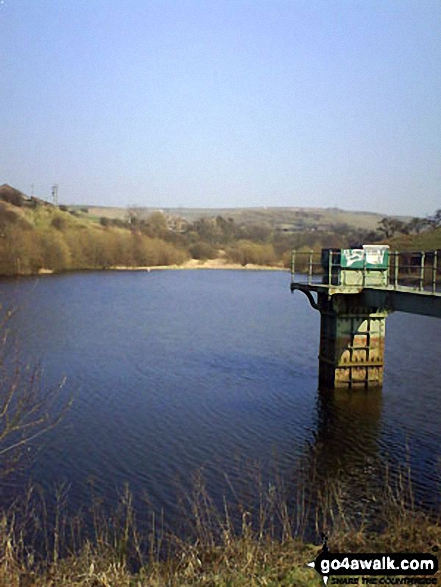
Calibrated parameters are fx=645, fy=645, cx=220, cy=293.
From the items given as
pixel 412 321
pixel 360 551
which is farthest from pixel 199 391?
pixel 412 321

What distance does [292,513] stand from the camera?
1366 cm

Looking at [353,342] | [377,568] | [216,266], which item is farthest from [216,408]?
[216,266]

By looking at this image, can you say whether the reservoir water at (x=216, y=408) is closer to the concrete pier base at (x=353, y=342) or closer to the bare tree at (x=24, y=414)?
the bare tree at (x=24, y=414)

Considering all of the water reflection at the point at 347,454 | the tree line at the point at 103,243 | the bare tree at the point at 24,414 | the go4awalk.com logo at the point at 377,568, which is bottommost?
the water reflection at the point at 347,454

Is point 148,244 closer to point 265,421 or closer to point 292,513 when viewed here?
point 265,421

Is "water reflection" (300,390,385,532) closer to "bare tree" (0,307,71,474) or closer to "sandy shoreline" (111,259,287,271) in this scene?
"bare tree" (0,307,71,474)

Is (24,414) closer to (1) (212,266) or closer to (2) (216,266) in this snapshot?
(1) (212,266)

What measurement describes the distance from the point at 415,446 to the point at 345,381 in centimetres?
591

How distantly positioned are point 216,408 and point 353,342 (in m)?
5.77

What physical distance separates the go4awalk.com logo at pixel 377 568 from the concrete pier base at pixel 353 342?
14.7 m

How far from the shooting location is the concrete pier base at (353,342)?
926 inches

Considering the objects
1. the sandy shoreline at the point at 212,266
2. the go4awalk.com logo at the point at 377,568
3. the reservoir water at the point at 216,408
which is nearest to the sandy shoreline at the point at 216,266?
the sandy shoreline at the point at 212,266

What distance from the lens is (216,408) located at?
21.8 m

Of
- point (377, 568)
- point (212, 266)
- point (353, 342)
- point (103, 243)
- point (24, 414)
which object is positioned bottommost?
point (24, 414)
